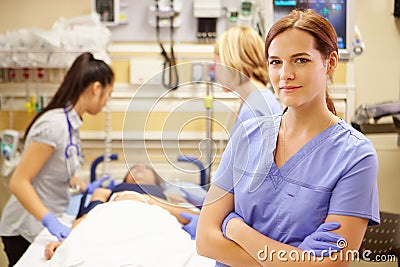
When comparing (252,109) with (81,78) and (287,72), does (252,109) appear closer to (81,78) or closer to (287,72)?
(287,72)

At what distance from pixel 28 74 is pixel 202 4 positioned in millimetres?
1042

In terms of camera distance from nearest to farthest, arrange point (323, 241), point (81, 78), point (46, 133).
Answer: point (323, 241), point (46, 133), point (81, 78)

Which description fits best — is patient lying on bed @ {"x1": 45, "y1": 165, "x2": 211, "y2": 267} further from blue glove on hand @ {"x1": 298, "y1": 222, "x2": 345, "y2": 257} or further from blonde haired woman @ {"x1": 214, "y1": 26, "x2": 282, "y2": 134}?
blue glove on hand @ {"x1": 298, "y1": 222, "x2": 345, "y2": 257}

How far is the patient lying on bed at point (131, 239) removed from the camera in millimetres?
1814

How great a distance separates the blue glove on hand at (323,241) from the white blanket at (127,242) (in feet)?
2.32

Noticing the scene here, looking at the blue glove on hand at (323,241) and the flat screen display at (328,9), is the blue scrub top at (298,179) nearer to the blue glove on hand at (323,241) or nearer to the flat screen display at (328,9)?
the blue glove on hand at (323,241)

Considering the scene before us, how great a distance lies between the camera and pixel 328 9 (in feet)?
5.36

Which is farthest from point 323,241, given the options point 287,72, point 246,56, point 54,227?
point 54,227

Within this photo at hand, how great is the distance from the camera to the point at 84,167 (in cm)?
339

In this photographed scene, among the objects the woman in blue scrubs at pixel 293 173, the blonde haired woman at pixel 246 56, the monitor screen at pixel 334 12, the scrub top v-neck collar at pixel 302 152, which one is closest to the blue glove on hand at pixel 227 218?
the woman in blue scrubs at pixel 293 173

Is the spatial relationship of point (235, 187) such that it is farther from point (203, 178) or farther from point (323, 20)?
point (323, 20)

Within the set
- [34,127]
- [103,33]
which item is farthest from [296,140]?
[103,33]

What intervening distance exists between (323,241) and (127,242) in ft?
2.97

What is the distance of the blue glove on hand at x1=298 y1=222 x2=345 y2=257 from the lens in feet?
3.65
